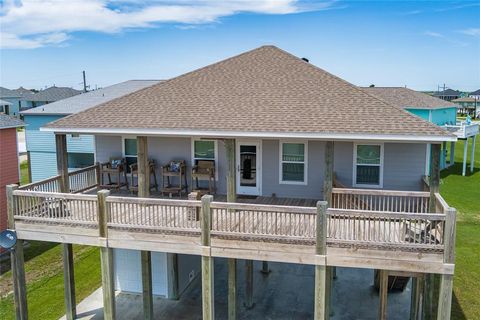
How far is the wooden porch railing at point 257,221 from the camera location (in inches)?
370

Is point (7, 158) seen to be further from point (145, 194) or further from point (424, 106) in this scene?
point (424, 106)

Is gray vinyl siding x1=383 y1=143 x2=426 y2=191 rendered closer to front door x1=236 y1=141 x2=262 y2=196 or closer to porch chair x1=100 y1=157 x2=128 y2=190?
front door x1=236 y1=141 x2=262 y2=196

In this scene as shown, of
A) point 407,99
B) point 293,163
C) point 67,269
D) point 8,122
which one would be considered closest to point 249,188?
point 293,163

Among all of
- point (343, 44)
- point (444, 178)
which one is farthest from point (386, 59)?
point (444, 178)

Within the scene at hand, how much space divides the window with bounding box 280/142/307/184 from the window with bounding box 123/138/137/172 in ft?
17.4

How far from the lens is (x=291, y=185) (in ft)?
45.5

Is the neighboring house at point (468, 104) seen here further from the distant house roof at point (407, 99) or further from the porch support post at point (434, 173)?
the porch support post at point (434, 173)

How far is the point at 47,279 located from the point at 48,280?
107 millimetres

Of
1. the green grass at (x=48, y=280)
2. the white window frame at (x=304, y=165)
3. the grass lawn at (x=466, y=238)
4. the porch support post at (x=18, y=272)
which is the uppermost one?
the white window frame at (x=304, y=165)

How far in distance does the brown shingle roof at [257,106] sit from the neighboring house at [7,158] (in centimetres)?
918

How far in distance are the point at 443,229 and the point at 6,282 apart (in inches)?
591

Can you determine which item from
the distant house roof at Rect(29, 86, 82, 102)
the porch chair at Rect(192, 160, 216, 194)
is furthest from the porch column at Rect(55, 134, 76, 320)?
the distant house roof at Rect(29, 86, 82, 102)

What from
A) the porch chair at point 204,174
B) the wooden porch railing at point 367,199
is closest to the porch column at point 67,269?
the porch chair at point 204,174

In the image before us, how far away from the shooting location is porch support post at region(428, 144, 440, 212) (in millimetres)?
10008
